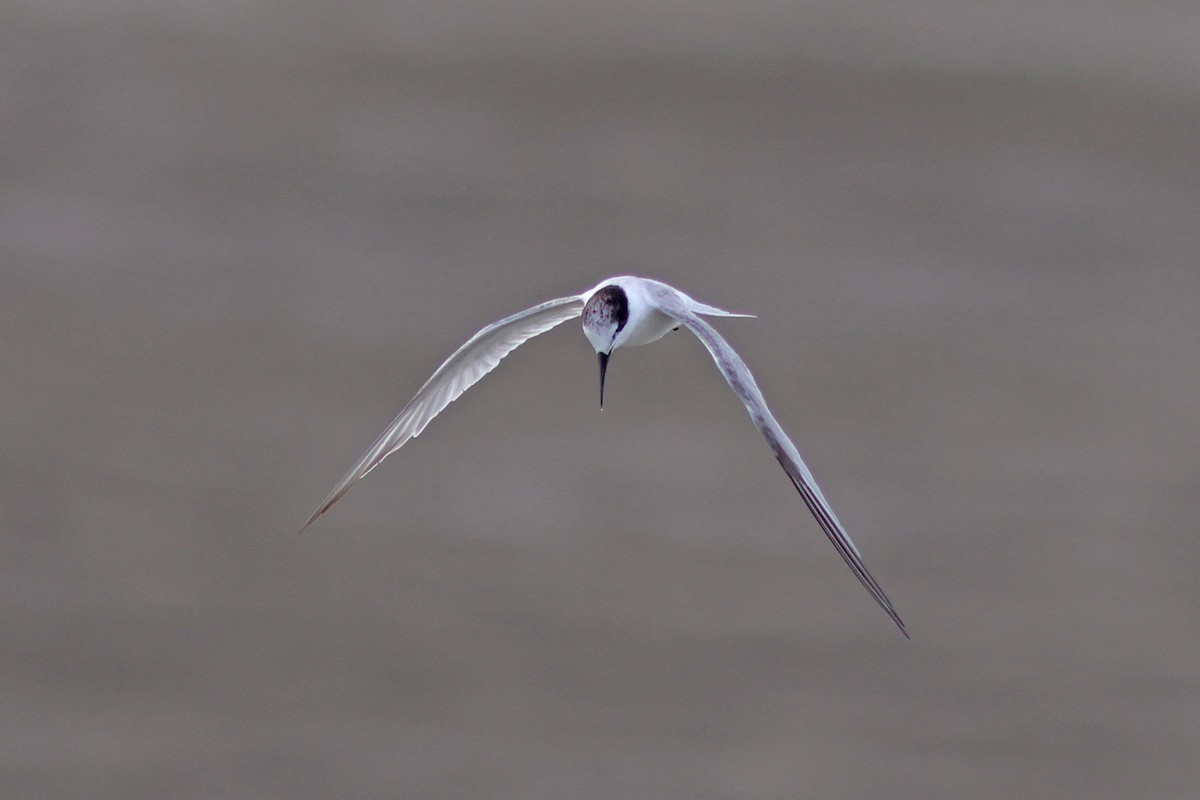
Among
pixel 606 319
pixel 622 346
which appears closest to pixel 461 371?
pixel 622 346

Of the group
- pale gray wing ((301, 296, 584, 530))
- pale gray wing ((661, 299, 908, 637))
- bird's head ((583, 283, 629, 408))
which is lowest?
pale gray wing ((661, 299, 908, 637))

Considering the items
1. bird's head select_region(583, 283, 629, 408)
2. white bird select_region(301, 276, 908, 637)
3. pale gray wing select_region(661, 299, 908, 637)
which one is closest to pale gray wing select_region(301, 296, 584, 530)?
white bird select_region(301, 276, 908, 637)

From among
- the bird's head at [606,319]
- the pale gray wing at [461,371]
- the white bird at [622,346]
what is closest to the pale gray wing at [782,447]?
the white bird at [622,346]

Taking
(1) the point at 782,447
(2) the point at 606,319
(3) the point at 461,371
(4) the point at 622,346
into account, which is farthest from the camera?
(3) the point at 461,371

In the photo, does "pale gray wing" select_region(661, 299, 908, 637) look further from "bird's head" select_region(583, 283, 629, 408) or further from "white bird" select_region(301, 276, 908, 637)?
"bird's head" select_region(583, 283, 629, 408)

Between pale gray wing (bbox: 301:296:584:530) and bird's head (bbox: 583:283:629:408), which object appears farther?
pale gray wing (bbox: 301:296:584:530)

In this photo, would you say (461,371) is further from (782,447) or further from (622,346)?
(782,447)

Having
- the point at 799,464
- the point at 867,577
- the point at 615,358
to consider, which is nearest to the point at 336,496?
the point at 799,464

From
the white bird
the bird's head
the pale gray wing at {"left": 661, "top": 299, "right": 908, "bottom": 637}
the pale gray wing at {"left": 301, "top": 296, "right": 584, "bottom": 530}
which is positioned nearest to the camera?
the pale gray wing at {"left": 661, "top": 299, "right": 908, "bottom": 637}
